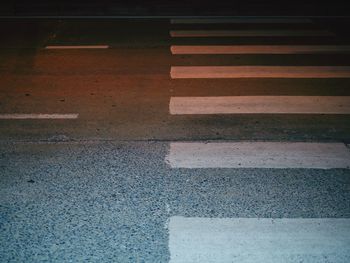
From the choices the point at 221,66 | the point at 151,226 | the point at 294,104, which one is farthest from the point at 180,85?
the point at 151,226

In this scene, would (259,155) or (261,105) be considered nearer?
(259,155)

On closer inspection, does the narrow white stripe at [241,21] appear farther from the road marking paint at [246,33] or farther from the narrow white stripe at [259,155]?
the narrow white stripe at [259,155]

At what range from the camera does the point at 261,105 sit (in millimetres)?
7066

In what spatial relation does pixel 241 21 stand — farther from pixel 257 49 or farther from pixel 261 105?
pixel 261 105

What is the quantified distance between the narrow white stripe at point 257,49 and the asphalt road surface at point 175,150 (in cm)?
5

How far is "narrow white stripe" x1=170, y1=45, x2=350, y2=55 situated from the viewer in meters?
9.78

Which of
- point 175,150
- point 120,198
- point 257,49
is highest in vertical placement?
point 120,198

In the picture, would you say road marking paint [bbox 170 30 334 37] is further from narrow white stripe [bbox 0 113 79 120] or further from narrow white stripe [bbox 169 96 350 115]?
narrow white stripe [bbox 0 113 79 120]

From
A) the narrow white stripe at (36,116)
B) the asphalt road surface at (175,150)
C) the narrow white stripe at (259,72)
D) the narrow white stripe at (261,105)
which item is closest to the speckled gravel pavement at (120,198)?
the asphalt road surface at (175,150)

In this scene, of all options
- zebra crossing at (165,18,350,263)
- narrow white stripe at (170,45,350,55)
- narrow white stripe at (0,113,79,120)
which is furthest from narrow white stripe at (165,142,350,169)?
narrow white stripe at (170,45,350,55)

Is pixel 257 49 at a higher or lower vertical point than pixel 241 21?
higher

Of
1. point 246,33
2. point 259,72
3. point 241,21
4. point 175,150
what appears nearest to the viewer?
point 175,150

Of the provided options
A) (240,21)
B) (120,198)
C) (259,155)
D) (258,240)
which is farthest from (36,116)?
(240,21)

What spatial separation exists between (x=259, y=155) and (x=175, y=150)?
3.37 feet
